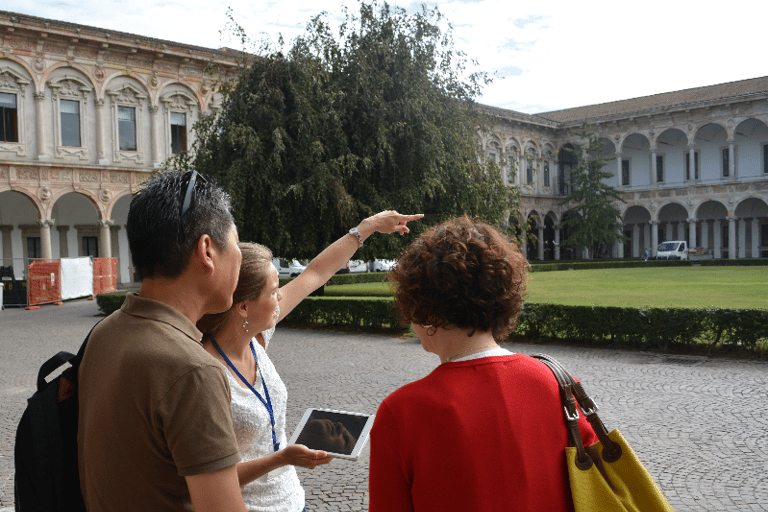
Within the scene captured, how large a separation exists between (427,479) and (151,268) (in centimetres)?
76

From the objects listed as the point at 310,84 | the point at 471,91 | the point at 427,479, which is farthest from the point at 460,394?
the point at 471,91

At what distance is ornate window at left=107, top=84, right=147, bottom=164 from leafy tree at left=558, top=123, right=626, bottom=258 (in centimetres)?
2770

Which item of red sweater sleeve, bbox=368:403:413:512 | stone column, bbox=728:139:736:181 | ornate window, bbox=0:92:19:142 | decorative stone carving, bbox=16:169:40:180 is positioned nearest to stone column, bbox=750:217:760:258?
stone column, bbox=728:139:736:181

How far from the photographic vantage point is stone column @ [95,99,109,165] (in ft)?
84.6

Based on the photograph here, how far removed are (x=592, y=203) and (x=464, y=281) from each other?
1715 inches

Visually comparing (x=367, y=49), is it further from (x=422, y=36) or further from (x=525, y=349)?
(x=525, y=349)

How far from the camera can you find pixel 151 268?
1.37 metres

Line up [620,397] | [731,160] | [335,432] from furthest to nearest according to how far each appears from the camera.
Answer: [731,160] < [620,397] < [335,432]

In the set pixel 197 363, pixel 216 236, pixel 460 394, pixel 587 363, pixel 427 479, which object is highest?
pixel 216 236

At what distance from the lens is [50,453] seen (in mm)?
1300

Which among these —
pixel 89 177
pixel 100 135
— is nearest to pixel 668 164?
pixel 100 135

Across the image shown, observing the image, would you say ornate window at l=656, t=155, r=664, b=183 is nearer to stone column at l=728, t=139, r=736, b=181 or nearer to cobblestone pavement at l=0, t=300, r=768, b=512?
stone column at l=728, t=139, r=736, b=181

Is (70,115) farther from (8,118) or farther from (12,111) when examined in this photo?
(8,118)

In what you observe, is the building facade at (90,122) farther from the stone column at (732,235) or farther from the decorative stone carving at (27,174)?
the stone column at (732,235)
